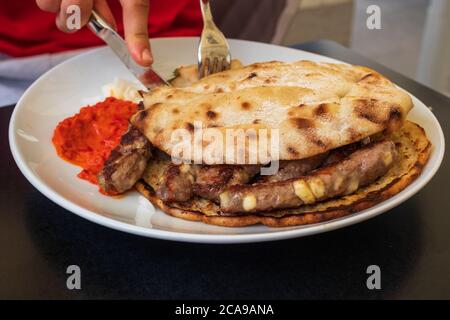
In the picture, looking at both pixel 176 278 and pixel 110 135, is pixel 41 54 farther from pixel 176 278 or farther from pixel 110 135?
pixel 176 278

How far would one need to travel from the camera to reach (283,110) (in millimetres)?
938

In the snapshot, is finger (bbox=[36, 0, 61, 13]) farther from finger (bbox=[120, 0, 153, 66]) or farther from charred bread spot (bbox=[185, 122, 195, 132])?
charred bread spot (bbox=[185, 122, 195, 132])

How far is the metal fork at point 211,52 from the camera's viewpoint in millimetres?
1304

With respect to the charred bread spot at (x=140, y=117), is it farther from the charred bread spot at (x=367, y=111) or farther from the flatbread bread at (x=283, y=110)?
the charred bread spot at (x=367, y=111)

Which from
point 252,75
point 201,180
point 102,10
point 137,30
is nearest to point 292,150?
point 201,180

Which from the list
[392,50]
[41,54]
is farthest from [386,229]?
[392,50]

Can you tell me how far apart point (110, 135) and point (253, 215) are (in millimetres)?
445

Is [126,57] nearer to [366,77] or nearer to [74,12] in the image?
[74,12]

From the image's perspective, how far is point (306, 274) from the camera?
87cm

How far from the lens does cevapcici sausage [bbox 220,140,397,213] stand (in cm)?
84

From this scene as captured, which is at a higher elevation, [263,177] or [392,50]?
[263,177]

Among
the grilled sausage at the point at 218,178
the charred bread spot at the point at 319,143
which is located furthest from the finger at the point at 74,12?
the charred bread spot at the point at 319,143

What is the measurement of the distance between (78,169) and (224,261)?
0.35 meters

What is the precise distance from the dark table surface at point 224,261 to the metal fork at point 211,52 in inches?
19.8
